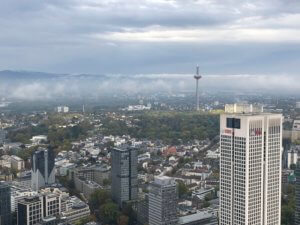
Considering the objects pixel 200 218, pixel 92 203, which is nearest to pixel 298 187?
pixel 200 218

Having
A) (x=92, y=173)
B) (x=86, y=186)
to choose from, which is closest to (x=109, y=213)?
(x=86, y=186)

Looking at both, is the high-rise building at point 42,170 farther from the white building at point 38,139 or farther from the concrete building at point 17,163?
the white building at point 38,139

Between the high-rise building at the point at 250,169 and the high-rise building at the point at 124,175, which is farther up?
the high-rise building at the point at 250,169

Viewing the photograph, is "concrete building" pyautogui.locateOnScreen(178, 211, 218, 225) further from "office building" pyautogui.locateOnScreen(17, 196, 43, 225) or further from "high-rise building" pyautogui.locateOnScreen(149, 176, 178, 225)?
"office building" pyautogui.locateOnScreen(17, 196, 43, 225)

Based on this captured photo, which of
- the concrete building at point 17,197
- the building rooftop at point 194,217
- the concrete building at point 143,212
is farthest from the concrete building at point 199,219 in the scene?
the concrete building at point 17,197

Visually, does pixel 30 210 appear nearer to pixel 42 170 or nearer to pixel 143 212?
pixel 143 212

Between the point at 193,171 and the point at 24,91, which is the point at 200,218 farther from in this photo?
the point at 24,91

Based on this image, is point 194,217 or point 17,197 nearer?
point 194,217
